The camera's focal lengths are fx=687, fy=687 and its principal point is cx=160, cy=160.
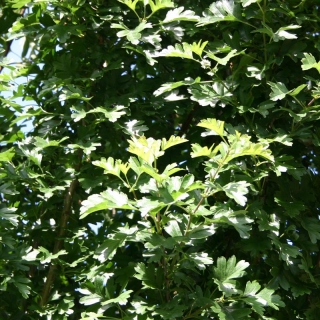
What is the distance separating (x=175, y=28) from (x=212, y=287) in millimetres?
801

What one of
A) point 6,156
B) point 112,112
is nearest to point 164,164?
point 112,112

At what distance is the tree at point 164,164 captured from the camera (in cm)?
179

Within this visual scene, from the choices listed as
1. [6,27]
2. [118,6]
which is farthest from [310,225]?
[6,27]

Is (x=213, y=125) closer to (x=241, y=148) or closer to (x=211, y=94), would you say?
(x=241, y=148)

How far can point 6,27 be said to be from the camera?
2.59 meters

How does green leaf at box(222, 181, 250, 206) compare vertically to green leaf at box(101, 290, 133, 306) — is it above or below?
above

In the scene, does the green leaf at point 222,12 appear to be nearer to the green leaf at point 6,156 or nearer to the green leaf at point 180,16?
the green leaf at point 180,16

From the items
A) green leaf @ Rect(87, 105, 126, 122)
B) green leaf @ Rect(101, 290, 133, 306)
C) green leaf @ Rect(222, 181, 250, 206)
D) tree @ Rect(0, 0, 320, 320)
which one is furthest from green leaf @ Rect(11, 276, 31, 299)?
green leaf @ Rect(222, 181, 250, 206)

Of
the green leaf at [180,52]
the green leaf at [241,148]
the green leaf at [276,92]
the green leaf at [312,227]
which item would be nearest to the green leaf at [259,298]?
the green leaf at [312,227]

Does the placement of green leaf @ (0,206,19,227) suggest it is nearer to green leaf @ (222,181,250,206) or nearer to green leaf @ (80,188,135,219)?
green leaf @ (80,188,135,219)

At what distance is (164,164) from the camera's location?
7.26 ft

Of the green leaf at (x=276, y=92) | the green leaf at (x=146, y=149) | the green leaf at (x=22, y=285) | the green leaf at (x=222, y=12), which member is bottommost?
the green leaf at (x=22, y=285)

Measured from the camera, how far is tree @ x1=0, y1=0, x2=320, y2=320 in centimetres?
179

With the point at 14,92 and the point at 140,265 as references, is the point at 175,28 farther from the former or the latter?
the point at 140,265
